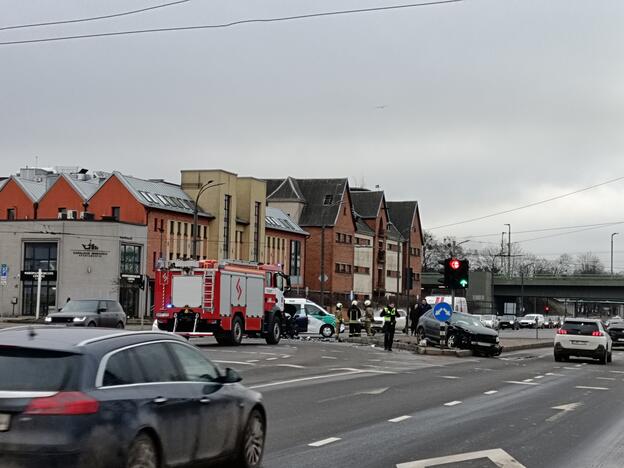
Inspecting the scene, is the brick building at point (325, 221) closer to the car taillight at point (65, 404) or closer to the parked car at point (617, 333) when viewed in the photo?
the parked car at point (617, 333)

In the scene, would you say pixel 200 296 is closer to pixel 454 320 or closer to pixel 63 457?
pixel 454 320

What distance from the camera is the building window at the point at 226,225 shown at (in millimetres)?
85062

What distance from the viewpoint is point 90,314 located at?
3578 cm

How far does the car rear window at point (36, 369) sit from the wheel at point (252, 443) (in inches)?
102

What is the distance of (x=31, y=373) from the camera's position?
7410 millimetres

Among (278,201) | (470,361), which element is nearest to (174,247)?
(278,201)

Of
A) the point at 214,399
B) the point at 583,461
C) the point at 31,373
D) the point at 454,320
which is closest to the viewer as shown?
the point at 31,373

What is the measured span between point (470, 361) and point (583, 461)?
20.6 meters

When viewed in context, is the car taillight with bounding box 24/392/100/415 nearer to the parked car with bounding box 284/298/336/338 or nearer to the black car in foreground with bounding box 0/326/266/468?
the black car in foreground with bounding box 0/326/266/468

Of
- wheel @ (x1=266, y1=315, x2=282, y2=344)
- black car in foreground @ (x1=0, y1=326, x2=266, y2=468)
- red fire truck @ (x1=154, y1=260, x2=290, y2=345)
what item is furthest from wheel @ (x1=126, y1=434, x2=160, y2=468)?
wheel @ (x1=266, y1=315, x2=282, y2=344)

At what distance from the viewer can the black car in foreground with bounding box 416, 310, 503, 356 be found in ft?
115

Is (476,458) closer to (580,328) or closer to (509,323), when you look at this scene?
(580,328)

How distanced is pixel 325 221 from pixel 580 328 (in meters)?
70.9

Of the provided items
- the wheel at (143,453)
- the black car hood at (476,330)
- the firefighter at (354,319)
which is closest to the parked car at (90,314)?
the firefighter at (354,319)
